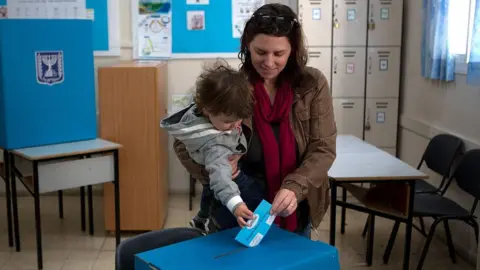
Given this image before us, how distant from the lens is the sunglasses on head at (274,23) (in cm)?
143

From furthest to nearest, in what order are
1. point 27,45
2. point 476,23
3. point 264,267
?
point 27,45 < point 476,23 < point 264,267

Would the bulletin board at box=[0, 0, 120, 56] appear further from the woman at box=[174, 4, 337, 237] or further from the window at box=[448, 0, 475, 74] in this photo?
the woman at box=[174, 4, 337, 237]

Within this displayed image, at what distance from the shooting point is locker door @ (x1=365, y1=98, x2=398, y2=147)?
447 cm

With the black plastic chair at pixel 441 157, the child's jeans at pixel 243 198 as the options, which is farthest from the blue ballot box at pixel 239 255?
the black plastic chair at pixel 441 157

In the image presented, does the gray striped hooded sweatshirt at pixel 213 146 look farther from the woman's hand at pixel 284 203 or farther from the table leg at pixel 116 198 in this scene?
the table leg at pixel 116 198

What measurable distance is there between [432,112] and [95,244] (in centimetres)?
258

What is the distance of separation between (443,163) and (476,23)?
898mm

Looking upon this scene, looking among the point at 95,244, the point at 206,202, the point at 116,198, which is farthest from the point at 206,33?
the point at 206,202

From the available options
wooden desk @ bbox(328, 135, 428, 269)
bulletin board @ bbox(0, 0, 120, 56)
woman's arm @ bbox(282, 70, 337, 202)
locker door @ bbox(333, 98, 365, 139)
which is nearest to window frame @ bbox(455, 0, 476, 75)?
wooden desk @ bbox(328, 135, 428, 269)

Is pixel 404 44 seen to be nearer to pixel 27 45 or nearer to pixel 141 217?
pixel 141 217

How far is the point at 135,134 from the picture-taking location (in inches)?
140

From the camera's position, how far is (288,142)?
1527mm

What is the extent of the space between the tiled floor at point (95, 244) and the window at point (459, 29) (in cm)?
123

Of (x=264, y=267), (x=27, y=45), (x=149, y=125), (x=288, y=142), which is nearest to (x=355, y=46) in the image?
(x=149, y=125)
